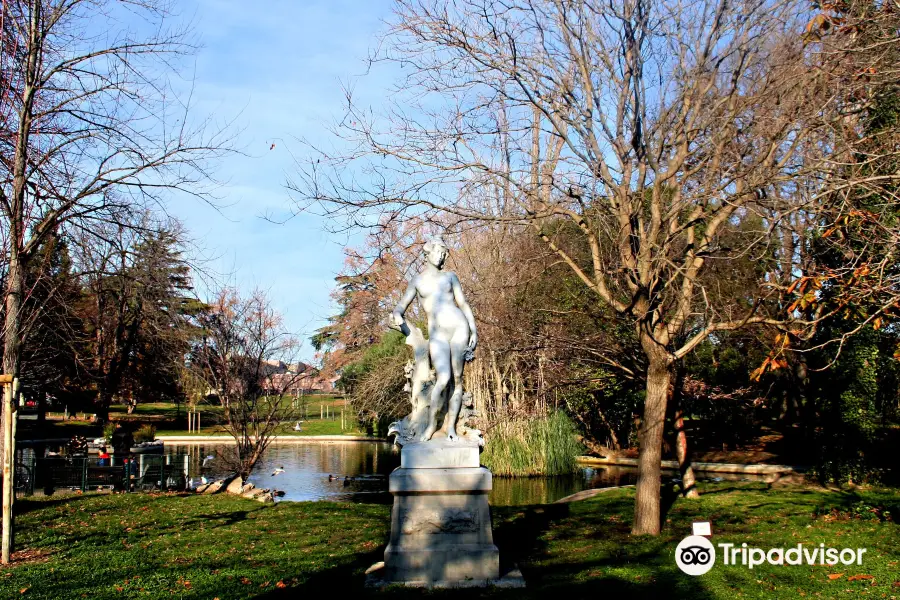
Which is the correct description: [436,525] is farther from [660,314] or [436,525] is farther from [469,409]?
[660,314]

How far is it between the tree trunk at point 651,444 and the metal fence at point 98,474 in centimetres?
1110

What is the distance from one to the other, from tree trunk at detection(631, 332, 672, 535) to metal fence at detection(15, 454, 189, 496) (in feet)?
36.4

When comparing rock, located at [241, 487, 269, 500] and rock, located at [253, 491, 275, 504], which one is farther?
rock, located at [241, 487, 269, 500]

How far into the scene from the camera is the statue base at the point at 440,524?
24.6 ft

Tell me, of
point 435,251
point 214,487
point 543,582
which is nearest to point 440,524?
point 543,582

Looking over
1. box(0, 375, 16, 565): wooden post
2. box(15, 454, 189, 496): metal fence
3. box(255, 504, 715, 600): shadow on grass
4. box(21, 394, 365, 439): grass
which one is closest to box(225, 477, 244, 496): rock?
box(15, 454, 189, 496): metal fence

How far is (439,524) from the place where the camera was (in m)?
7.61

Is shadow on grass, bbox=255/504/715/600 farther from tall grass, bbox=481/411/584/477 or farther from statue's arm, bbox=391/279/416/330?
tall grass, bbox=481/411/584/477

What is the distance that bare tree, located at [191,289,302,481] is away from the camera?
17000mm

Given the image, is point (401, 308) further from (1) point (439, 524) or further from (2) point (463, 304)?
(1) point (439, 524)

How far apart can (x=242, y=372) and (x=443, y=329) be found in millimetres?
11390

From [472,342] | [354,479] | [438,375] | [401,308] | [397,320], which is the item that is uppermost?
[401,308]

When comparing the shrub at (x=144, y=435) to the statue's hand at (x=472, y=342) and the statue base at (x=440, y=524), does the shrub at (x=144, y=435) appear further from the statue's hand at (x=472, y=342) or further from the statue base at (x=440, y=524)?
the statue's hand at (x=472, y=342)

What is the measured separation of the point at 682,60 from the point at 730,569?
6.55 meters
